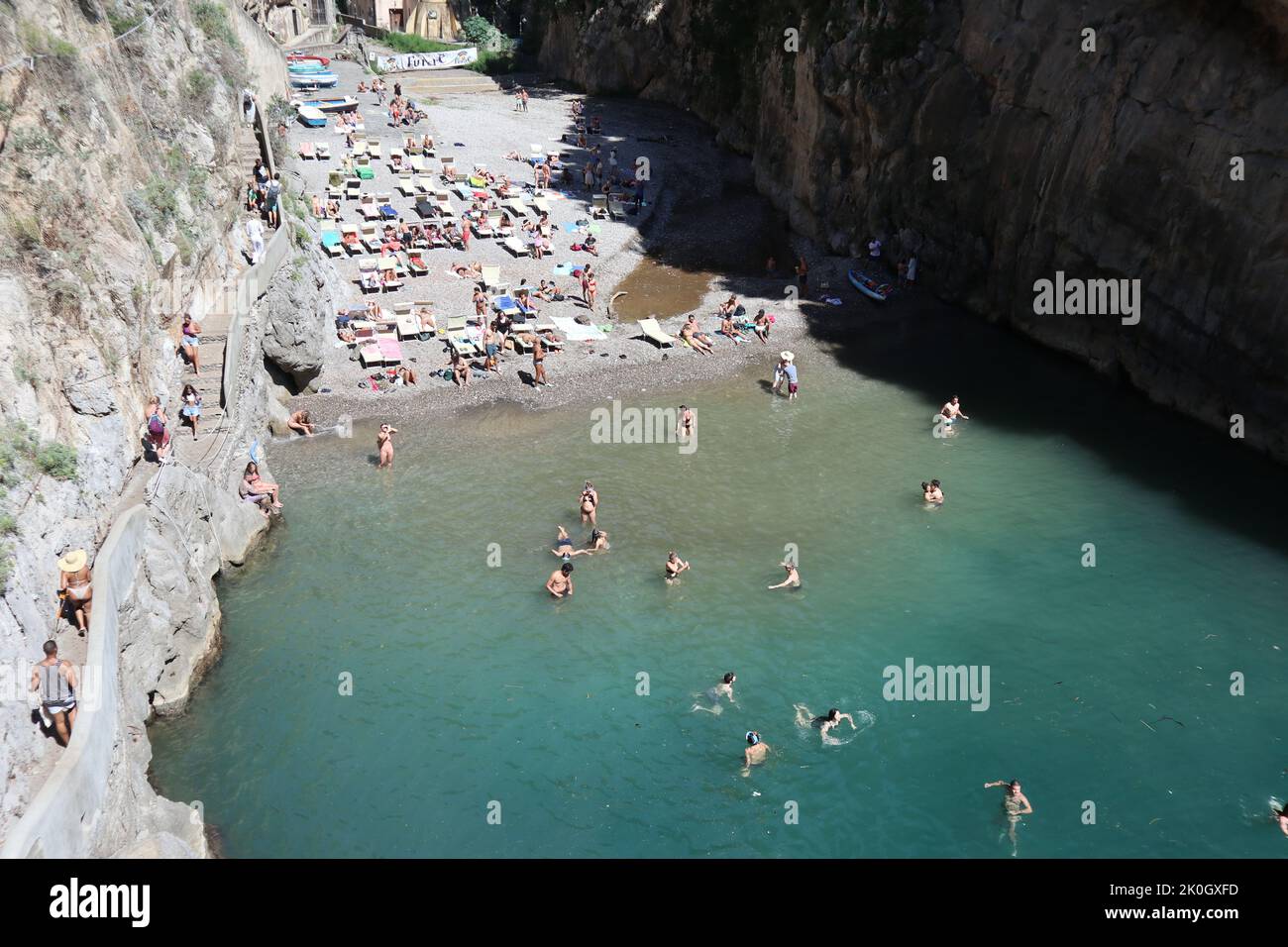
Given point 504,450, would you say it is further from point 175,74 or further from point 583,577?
point 175,74

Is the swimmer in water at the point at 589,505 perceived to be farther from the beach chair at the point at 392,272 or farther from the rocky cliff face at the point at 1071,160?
the rocky cliff face at the point at 1071,160

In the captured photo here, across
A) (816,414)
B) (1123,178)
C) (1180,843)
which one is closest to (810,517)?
(816,414)

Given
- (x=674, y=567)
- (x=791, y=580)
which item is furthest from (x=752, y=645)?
(x=674, y=567)

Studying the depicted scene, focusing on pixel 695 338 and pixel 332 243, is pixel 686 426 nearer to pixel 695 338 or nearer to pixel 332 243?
pixel 695 338

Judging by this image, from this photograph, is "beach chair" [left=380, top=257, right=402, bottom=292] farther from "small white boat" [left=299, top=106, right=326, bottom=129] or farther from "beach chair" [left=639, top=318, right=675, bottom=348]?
"small white boat" [left=299, top=106, right=326, bottom=129]

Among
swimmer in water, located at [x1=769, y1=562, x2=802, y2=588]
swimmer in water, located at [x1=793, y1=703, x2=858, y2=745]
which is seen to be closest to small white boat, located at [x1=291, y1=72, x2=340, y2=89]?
swimmer in water, located at [x1=769, y1=562, x2=802, y2=588]
